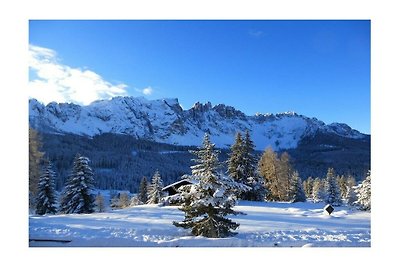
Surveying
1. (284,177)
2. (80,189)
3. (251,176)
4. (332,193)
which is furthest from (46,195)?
(332,193)

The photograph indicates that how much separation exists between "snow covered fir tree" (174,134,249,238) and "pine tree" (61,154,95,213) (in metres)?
16.3

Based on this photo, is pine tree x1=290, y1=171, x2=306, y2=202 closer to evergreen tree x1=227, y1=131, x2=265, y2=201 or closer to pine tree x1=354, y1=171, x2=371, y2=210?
evergreen tree x1=227, y1=131, x2=265, y2=201

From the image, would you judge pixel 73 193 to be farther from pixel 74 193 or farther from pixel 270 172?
pixel 270 172

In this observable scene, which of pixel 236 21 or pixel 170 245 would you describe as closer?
pixel 170 245

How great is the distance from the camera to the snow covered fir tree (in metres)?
12.1

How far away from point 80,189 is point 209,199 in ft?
57.7

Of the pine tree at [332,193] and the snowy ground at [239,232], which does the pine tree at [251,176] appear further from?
the pine tree at [332,193]

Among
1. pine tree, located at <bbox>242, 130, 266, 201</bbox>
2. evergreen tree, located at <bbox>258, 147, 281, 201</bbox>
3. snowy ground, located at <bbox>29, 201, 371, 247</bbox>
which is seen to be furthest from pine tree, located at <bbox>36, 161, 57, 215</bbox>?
evergreen tree, located at <bbox>258, 147, 281, 201</bbox>
